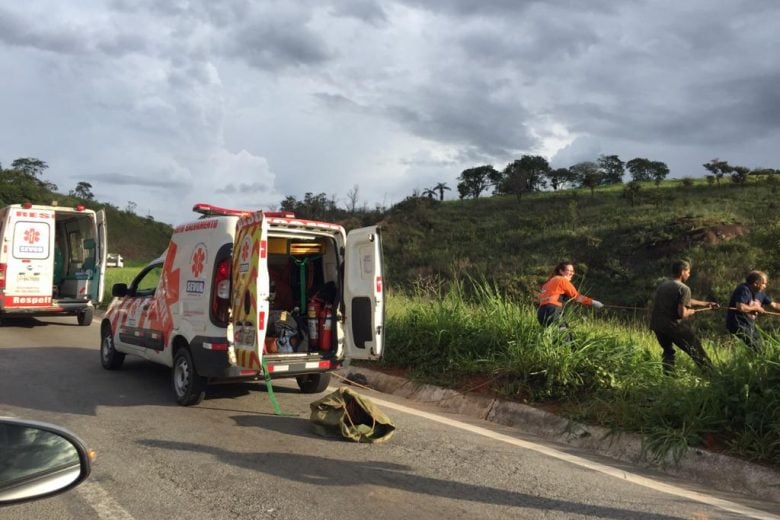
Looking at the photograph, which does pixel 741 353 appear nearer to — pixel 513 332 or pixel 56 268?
pixel 513 332

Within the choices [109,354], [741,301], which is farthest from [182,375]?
[741,301]

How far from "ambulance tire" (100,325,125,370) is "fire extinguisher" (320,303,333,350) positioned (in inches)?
128

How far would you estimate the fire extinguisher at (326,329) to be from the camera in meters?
7.23

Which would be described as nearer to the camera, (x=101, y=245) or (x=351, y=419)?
(x=351, y=419)

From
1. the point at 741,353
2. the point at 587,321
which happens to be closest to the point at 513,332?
the point at 587,321

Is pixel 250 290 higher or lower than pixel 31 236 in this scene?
lower

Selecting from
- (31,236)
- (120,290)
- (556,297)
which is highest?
(31,236)

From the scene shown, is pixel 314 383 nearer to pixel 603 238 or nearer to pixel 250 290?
pixel 250 290

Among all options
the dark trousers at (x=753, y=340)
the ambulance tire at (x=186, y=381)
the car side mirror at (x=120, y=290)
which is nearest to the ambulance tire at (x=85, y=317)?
the car side mirror at (x=120, y=290)

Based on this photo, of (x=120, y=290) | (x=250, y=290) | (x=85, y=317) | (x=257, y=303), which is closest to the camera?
(x=257, y=303)

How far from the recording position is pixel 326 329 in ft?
23.8

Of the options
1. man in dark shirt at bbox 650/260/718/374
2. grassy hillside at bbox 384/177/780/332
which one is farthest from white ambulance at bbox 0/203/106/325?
grassy hillside at bbox 384/177/780/332

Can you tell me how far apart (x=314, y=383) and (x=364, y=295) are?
54.3 inches

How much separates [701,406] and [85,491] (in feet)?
16.2
